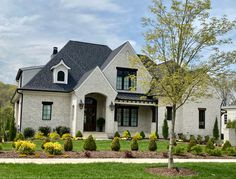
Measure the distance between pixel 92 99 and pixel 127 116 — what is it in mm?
3677

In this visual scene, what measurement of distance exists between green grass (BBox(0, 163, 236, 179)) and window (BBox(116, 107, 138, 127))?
16480 mm

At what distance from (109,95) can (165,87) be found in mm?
15144

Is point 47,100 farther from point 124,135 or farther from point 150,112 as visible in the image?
point 150,112

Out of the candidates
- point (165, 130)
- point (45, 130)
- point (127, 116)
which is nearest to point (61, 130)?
point (45, 130)

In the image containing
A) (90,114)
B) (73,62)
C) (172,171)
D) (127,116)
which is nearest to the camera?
(172,171)

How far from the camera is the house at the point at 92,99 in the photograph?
84.0 feet

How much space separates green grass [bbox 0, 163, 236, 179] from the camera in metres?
9.44

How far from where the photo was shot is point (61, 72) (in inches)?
1062

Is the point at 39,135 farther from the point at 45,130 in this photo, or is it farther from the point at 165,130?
the point at 165,130

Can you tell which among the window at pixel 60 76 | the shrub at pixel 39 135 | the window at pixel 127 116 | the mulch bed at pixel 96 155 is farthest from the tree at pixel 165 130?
the mulch bed at pixel 96 155

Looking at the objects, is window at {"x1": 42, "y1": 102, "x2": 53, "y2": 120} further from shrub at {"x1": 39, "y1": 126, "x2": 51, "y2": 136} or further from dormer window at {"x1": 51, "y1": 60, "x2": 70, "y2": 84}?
dormer window at {"x1": 51, "y1": 60, "x2": 70, "y2": 84}

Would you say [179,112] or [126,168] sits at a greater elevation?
[179,112]

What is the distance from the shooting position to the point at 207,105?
30203mm

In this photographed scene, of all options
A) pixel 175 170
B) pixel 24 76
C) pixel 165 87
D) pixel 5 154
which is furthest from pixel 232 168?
pixel 24 76
